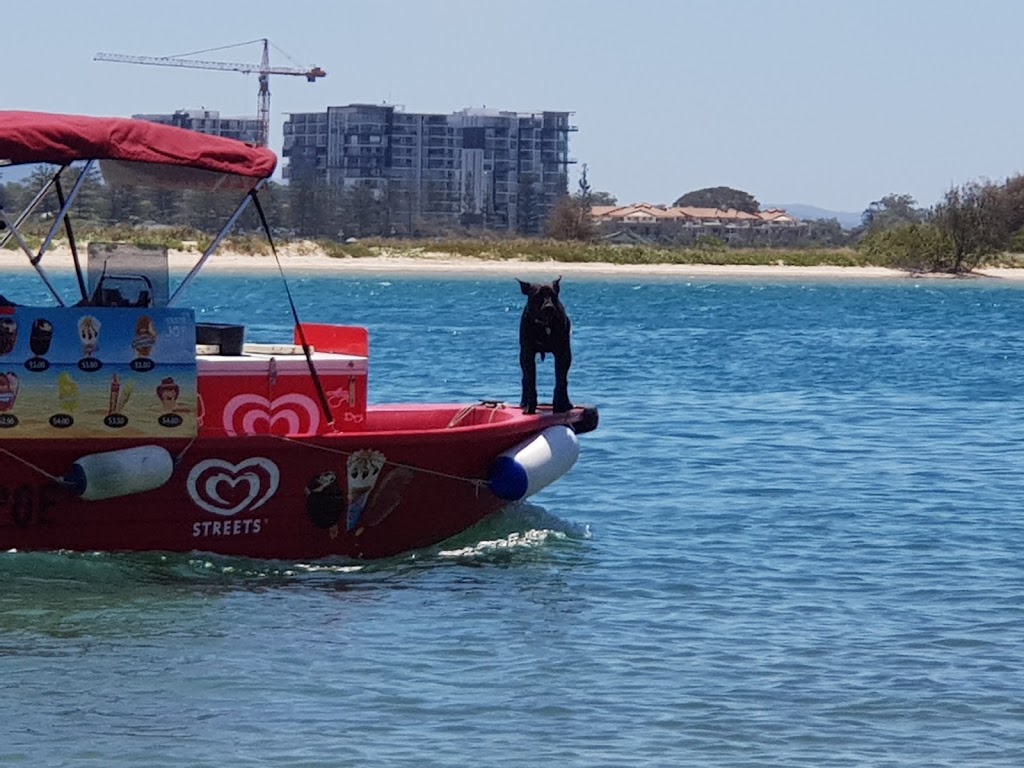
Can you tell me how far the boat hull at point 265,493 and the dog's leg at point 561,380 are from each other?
0.39 metres

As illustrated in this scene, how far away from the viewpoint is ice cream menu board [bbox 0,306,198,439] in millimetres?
11047

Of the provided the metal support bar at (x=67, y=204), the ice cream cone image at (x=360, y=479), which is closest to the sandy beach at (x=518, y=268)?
the ice cream cone image at (x=360, y=479)

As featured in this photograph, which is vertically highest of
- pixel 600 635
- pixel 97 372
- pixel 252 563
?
pixel 97 372

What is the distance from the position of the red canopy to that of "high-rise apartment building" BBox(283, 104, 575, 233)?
508 ft

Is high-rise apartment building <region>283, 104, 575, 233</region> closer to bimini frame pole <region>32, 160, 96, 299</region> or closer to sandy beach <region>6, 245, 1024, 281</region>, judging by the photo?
sandy beach <region>6, 245, 1024, 281</region>

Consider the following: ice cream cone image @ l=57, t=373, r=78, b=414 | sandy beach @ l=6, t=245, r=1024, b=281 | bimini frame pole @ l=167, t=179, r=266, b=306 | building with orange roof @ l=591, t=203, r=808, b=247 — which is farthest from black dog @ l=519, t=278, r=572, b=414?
building with orange roof @ l=591, t=203, r=808, b=247

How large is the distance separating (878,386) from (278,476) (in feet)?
64.1

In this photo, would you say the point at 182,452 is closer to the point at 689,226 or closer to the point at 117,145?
the point at 117,145

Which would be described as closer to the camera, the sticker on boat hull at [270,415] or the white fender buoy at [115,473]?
the white fender buoy at [115,473]

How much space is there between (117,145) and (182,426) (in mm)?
1668

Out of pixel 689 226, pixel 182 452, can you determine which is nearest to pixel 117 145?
pixel 182 452

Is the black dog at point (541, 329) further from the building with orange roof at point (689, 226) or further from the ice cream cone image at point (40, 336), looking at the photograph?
the building with orange roof at point (689, 226)

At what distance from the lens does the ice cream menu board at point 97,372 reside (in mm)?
11047

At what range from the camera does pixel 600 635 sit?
10.9 metres
